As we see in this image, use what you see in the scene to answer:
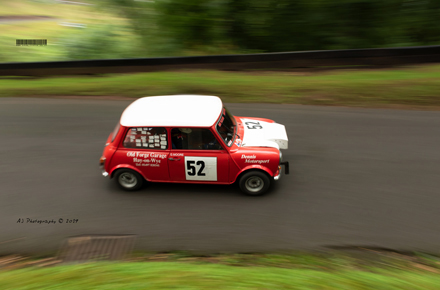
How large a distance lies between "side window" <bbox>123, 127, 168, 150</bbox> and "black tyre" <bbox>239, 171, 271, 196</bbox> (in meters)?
1.37

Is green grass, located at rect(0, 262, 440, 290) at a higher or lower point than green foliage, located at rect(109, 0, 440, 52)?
lower

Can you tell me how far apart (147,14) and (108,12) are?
2155 mm

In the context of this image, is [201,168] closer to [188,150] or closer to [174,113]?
[188,150]

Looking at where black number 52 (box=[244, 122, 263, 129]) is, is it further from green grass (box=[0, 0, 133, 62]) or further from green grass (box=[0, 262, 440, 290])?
green grass (box=[0, 0, 133, 62])

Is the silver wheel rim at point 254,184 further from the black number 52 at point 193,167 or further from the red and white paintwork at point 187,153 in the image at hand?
the black number 52 at point 193,167

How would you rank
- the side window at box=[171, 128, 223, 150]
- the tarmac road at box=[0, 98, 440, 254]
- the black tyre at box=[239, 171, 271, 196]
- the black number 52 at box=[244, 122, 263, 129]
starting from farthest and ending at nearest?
the black number 52 at box=[244, 122, 263, 129] < the black tyre at box=[239, 171, 271, 196] < the side window at box=[171, 128, 223, 150] < the tarmac road at box=[0, 98, 440, 254]

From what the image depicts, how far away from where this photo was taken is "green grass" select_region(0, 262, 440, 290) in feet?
11.3

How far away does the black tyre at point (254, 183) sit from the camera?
5459 millimetres

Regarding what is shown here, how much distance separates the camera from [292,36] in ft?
45.6

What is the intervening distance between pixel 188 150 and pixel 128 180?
1251 mm

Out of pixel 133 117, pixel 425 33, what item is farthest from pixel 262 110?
pixel 425 33

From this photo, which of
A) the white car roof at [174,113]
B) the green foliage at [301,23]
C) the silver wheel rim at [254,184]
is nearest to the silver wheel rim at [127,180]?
the white car roof at [174,113]

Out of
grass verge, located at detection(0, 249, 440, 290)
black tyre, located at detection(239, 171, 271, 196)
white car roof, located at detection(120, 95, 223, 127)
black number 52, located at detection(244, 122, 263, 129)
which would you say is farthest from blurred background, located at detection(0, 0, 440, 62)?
grass verge, located at detection(0, 249, 440, 290)

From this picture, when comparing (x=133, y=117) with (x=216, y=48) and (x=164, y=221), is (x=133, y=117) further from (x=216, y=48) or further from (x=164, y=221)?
(x=216, y=48)
